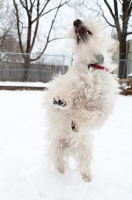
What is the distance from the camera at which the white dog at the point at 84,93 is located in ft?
8.05

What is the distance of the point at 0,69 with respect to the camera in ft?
46.2

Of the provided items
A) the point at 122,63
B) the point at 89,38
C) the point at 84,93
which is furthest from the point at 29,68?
the point at 84,93

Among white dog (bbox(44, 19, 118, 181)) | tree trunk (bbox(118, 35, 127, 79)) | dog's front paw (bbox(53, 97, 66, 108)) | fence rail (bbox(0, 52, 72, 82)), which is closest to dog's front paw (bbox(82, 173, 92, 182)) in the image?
white dog (bbox(44, 19, 118, 181))

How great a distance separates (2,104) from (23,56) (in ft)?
24.2

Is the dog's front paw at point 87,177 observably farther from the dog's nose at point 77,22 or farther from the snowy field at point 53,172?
the dog's nose at point 77,22

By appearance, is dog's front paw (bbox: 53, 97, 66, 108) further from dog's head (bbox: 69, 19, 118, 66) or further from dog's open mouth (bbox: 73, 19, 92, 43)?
dog's open mouth (bbox: 73, 19, 92, 43)

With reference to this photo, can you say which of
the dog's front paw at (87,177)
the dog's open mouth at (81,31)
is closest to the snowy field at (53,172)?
the dog's front paw at (87,177)

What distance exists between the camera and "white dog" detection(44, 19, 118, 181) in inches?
96.7

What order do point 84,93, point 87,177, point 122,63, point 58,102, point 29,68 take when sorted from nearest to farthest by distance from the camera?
1. point 58,102
2. point 84,93
3. point 87,177
4. point 29,68
5. point 122,63

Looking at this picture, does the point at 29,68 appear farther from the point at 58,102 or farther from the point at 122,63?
the point at 58,102

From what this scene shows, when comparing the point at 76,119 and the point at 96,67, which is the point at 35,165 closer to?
the point at 76,119

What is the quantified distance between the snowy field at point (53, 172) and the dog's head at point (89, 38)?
33.7 inches

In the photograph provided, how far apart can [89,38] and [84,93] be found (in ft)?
1.93

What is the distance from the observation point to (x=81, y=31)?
8.43 feet
